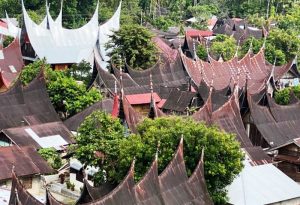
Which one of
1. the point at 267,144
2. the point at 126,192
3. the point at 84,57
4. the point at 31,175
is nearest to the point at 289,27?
the point at 84,57

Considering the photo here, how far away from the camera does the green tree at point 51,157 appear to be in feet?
99.8

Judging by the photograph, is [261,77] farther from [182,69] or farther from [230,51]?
[230,51]

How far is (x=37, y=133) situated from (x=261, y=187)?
37.8ft

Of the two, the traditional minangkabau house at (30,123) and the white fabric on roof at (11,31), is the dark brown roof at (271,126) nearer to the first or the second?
the traditional minangkabau house at (30,123)

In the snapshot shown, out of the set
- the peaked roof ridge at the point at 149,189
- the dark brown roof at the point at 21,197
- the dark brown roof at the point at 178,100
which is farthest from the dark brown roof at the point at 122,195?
the dark brown roof at the point at 178,100

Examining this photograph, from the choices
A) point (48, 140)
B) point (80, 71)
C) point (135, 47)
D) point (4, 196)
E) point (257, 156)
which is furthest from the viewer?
point (80, 71)

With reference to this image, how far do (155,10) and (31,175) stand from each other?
200ft

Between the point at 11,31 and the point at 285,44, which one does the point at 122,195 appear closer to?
the point at 285,44

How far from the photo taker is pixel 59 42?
5353 cm

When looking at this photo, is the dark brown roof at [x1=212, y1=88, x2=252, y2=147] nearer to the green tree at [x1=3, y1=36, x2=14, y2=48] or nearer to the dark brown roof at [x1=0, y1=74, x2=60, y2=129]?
the dark brown roof at [x1=0, y1=74, x2=60, y2=129]

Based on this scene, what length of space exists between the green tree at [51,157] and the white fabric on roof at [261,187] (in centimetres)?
831

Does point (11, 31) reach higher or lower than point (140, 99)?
lower

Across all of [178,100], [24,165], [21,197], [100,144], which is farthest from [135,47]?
[21,197]

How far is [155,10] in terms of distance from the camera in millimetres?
87125
